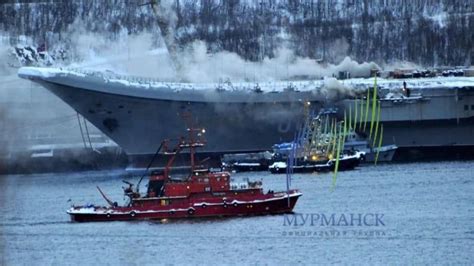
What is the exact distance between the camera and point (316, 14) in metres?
127

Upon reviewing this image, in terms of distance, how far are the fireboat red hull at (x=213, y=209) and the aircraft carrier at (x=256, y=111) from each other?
31368mm

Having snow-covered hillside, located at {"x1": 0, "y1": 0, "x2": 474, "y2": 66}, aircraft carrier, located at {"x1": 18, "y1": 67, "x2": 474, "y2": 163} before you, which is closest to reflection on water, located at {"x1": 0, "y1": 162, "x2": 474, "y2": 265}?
aircraft carrier, located at {"x1": 18, "y1": 67, "x2": 474, "y2": 163}

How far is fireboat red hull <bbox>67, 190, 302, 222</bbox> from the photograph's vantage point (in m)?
57.9

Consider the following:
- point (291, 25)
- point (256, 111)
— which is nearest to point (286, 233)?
point (256, 111)

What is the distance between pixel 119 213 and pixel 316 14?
69.8 metres

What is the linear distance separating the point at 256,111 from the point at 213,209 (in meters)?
33.9

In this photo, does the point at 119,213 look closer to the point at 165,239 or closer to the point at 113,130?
the point at 165,239

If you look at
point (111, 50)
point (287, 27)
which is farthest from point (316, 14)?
point (111, 50)

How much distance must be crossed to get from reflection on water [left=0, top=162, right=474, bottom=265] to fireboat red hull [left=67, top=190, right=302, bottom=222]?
1.77 feet

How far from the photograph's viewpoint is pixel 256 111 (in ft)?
301

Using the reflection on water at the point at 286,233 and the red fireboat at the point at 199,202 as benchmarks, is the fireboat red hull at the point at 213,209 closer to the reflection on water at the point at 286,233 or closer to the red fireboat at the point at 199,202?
the red fireboat at the point at 199,202

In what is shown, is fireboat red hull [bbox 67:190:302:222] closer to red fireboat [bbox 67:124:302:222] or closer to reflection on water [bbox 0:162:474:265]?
red fireboat [bbox 67:124:302:222]

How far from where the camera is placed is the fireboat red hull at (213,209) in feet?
190

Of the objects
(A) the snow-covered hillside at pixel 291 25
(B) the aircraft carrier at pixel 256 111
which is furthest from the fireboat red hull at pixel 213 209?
(A) the snow-covered hillside at pixel 291 25
